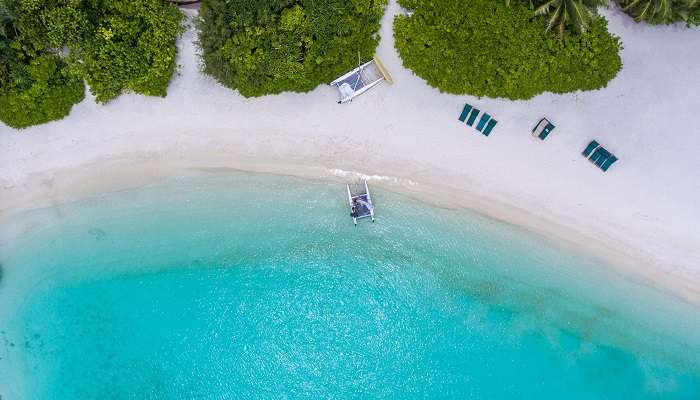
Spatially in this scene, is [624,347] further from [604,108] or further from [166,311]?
[166,311]

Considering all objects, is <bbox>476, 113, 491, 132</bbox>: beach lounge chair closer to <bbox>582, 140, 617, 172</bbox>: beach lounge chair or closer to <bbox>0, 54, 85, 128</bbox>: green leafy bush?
<bbox>582, 140, 617, 172</bbox>: beach lounge chair

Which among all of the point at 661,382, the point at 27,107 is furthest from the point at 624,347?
the point at 27,107

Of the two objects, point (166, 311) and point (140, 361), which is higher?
point (166, 311)

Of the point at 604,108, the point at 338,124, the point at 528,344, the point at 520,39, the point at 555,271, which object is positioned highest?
the point at 520,39

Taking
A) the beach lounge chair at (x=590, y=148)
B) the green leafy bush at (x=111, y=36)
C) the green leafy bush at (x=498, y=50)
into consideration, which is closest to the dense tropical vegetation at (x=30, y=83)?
the green leafy bush at (x=111, y=36)

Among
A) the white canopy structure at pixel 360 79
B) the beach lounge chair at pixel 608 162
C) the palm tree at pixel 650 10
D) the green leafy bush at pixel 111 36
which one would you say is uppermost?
the palm tree at pixel 650 10

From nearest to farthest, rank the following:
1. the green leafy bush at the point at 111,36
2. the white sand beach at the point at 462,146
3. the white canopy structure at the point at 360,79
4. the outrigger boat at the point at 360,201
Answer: the green leafy bush at the point at 111,36 < the white canopy structure at the point at 360,79 < the white sand beach at the point at 462,146 < the outrigger boat at the point at 360,201

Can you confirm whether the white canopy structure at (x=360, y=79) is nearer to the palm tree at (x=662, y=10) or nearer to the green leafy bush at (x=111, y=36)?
the green leafy bush at (x=111, y=36)
